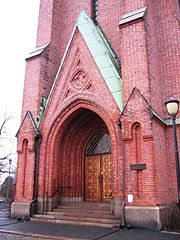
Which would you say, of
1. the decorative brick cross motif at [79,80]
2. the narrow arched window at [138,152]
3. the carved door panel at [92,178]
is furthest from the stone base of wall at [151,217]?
the decorative brick cross motif at [79,80]

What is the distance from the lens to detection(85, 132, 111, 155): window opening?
13.5m

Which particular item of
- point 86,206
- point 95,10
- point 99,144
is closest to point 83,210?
point 86,206

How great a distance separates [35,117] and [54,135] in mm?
1400

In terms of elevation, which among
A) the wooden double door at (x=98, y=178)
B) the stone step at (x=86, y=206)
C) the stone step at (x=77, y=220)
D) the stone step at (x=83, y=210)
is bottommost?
the stone step at (x=77, y=220)

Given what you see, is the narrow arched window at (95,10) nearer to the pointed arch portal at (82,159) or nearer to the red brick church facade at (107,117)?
the red brick church facade at (107,117)

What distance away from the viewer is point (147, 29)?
1124 centimetres

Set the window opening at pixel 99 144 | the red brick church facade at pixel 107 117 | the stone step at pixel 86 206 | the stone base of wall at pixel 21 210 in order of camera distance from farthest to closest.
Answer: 1. the window opening at pixel 99 144
2. the stone base of wall at pixel 21 210
3. the stone step at pixel 86 206
4. the red brick church facade at pixel 107 117

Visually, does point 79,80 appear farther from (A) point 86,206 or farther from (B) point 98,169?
(A) point 86,206

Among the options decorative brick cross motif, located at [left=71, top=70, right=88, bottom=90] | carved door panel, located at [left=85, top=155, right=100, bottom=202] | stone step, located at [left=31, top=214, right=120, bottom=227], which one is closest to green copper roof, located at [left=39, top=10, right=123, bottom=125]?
decorative brick cross motif, located at [left=71, top=70, right=88, bottom=90]

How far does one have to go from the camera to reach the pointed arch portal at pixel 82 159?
12.8 metres

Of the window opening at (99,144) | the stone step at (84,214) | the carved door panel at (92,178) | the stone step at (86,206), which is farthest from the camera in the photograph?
the window opening at (99,144)

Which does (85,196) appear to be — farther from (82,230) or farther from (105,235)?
(105,235)

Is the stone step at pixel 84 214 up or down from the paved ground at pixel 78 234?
up

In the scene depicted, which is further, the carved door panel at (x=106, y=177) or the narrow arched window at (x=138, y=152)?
the carved door panel at (x=106, y=177)
